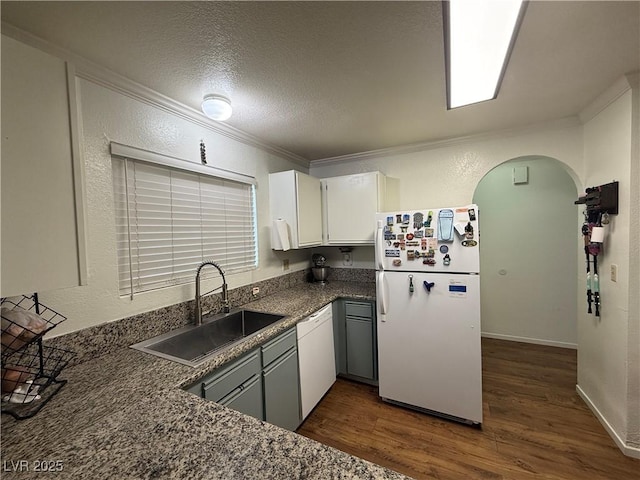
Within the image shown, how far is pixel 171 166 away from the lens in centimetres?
172

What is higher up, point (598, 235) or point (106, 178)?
point (106, 178)

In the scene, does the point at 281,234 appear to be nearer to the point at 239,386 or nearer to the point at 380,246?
the point at 380,246

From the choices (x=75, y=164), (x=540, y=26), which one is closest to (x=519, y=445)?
(x=540, y=26)

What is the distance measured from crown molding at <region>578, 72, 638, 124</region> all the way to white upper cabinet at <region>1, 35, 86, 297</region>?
8.89 ft

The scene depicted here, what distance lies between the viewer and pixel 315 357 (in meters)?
2.13

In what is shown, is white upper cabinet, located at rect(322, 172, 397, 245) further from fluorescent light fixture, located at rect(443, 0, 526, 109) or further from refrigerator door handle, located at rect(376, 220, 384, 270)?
fluorescent light fixture, located at rect(443, 0, 526, 109)

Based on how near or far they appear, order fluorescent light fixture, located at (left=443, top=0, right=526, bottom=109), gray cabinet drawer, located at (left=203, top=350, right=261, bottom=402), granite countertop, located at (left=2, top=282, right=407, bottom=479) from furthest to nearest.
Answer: gray cabinet drawer, located at (left=203, top=350, right=261, bottom=402) → fluorescent light fixture, located at (left=443, top=0, right=526, bottom=109) → granite countertop, located at (left=2, top=282, right=407, bottom=479)

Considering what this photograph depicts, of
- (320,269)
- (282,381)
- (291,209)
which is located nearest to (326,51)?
(291,209)

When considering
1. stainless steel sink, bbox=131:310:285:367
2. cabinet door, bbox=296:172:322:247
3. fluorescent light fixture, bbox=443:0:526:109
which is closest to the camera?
fluorescent light fixture, bbox=443:0:526:109

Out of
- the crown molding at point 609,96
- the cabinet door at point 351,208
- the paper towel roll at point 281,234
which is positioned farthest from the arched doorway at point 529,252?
the paper towel roll at point 281,234

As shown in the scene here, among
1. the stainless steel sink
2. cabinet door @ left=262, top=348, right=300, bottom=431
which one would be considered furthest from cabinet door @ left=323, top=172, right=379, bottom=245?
cabinet door @ left=262, top=348, right=300, bottom=431

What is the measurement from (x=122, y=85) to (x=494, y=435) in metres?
3.22

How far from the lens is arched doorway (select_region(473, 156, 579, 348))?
9.73 ft

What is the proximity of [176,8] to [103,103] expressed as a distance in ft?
2.42
